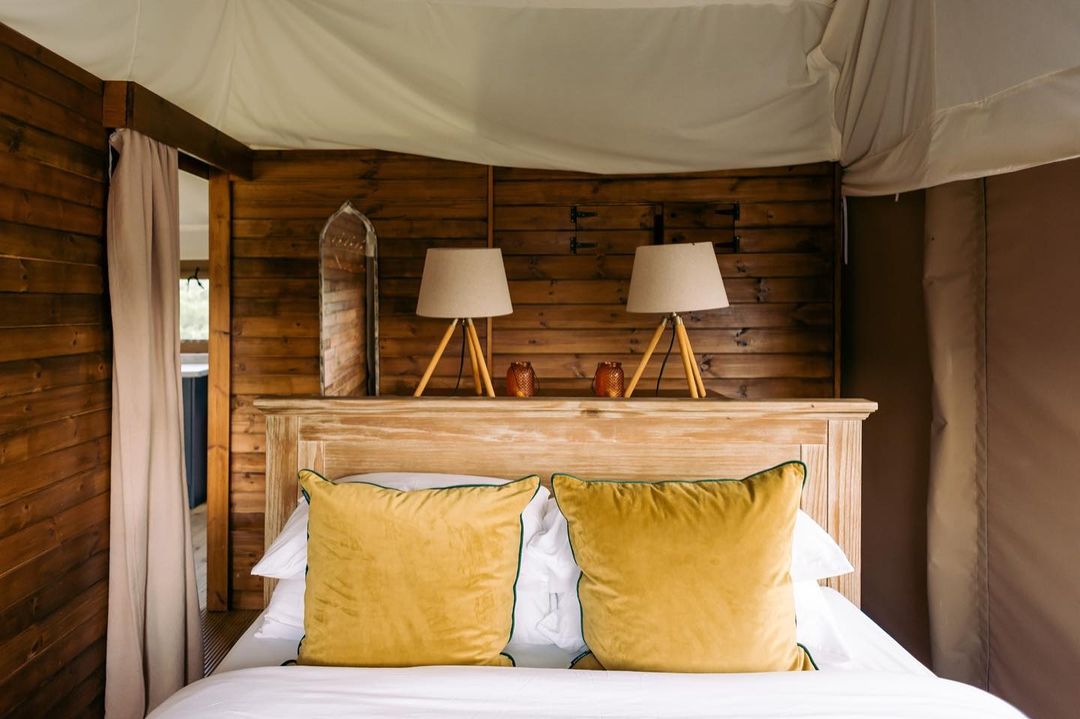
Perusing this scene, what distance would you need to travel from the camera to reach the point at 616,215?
10.7 ft

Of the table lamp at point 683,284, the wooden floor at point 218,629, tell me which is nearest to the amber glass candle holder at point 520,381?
the table lamp at point 683,284

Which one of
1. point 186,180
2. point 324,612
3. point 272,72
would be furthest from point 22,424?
point 186,180

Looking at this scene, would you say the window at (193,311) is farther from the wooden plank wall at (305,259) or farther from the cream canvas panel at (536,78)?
the cream canvas panel at (536,78)

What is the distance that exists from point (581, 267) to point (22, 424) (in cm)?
211

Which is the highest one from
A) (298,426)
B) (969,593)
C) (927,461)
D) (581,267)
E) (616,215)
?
(616,215)

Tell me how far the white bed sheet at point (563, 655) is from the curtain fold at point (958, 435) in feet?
2.12

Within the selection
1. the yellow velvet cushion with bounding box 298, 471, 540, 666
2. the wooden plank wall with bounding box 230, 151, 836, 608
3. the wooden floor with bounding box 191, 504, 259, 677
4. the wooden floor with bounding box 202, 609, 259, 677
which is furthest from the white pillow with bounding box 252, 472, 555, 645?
the wooden plank wall with bounding box 230, 151, 836, 608

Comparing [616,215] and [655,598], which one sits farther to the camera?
[616,215]

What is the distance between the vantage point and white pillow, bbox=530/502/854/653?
1695 millimetres

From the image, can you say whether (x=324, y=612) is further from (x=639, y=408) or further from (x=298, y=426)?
(x=639, y=408)

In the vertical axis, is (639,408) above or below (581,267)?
below

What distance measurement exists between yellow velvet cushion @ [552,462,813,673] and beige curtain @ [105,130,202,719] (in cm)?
148

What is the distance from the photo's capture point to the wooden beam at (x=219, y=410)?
3.27 metres

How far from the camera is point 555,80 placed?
290 cm
